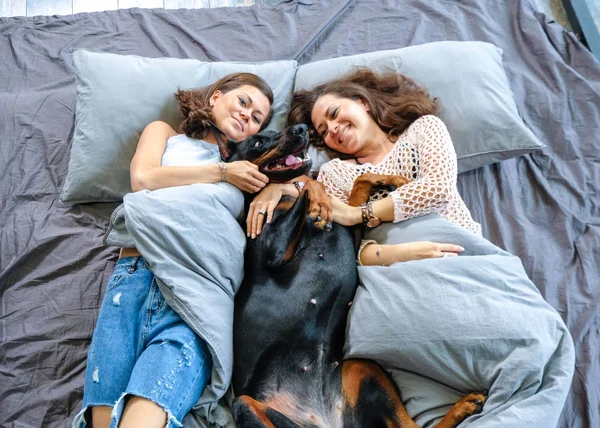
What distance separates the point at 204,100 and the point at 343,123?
552 millimetres

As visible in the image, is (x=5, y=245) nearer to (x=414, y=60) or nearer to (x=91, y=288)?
(x=91, y=288)

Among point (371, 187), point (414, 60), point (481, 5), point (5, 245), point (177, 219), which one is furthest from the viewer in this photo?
point (481, 5)

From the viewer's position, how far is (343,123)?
77.6 inches

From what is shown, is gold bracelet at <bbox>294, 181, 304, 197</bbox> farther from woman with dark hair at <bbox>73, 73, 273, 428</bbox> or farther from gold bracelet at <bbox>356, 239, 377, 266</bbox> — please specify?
gold bracelet at <bbox>356, 239, 377, 266</bbox>

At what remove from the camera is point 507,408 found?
136 centimetres

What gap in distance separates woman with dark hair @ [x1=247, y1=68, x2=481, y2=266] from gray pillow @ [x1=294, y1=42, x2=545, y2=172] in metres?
0.11

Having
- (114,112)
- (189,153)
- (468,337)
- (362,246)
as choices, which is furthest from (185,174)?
(468,337)

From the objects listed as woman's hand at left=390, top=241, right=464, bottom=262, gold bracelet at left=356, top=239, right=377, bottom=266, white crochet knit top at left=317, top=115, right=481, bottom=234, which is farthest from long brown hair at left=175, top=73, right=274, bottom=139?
woman's hand at left=390, top=241, right=464, bottom=262

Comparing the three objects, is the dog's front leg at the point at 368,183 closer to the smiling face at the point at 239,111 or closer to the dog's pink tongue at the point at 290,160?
the dog's pink tongue at the point at 290,160

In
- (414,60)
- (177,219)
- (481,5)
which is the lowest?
(177,219)

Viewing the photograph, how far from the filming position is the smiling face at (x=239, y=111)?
1954 mm

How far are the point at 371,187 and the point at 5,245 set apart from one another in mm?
1430

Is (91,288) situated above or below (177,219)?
below

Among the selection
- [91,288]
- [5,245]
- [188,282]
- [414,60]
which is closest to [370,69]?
[414,60]
